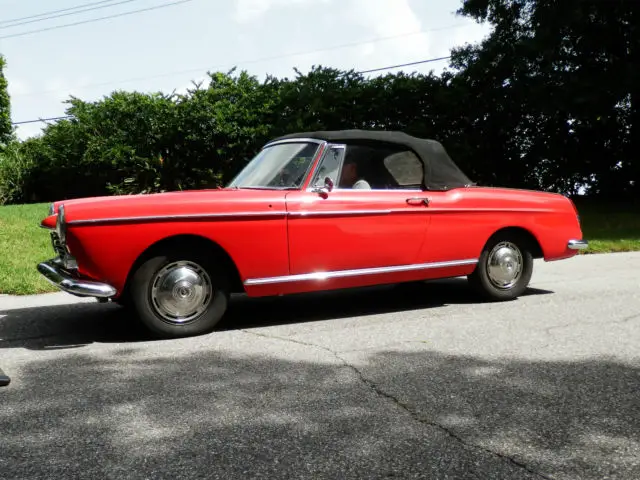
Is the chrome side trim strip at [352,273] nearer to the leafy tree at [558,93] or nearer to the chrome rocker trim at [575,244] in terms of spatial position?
the chrome rocker trim at [575,244]

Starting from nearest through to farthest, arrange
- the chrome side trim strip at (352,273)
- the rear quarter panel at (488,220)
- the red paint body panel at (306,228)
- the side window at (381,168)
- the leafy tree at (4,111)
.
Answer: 1. the red paint body panel at (306,228)
2. the chrome side trim strip at (352,273)
3. the side window at (381,168)
4. the rear quarter panel at (488,220)
5. the leafy tree at (4,111)

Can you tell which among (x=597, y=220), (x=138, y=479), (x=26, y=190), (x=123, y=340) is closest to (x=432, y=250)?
(x=123, y=340)

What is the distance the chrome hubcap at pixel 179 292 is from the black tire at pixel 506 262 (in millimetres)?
2713

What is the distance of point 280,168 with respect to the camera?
6.09 metres

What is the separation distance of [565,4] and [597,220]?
247 inches

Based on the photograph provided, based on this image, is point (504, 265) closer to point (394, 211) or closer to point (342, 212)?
point (394, 211)

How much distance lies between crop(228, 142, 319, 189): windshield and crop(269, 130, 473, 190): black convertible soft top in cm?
17

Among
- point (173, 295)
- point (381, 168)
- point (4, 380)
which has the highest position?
point (381, 168)

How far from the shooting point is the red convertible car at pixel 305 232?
17.1 ft

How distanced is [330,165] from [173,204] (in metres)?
Result: 1.40

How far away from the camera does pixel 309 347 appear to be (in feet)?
16.8


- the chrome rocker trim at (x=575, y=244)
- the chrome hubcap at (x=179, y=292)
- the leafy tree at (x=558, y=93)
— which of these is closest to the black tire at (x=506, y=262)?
the chrome rocker trim at (x=575, y=244)

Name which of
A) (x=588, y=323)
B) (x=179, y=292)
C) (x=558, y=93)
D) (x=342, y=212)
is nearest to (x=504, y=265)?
(x=588, y=323)

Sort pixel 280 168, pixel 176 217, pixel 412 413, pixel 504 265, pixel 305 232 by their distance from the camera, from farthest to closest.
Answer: pixel 504 265 → pixel 280 168 → pixel 305 232 → pixel 176 217 → pixel 412 413
